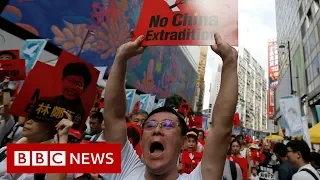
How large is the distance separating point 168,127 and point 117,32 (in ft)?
57.2

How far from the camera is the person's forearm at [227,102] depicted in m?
1.96

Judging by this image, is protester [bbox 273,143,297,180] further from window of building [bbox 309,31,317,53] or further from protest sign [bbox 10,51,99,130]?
window of building [bbox 309,31,317,53]

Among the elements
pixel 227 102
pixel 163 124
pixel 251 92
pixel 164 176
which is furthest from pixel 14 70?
pixel 251 92

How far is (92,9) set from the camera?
51.7ft

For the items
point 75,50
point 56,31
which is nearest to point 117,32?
point 75,50

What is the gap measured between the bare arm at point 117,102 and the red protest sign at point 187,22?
21 centimetres

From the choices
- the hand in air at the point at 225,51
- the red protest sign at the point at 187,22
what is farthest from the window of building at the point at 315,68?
the hand in air at the point at 225,51

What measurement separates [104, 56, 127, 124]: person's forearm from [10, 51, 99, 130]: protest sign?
52.1 inches

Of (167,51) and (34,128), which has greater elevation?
(167,51)

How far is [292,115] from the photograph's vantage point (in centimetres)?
893

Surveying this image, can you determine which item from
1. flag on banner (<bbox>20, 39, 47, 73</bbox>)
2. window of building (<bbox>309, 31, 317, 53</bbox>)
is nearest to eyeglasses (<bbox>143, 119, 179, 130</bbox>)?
flag on banner (<bbox>20, 39, 47, 73</bbox>)

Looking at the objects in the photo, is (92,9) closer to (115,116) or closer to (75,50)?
(75,50)

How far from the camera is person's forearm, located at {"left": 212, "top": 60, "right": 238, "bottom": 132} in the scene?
1.96 metres

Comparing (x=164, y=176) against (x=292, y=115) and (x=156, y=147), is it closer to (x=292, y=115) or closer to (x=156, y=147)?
(x=156, y=147)
